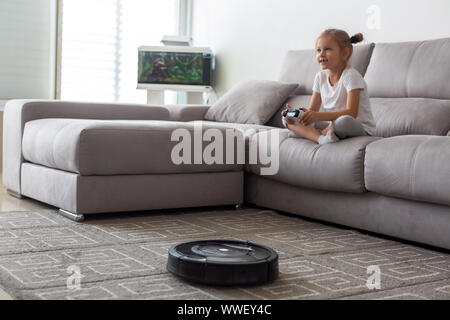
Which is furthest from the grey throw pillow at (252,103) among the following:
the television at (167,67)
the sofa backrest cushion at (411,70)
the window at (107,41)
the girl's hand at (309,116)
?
the window at (107,41)

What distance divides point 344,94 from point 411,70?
40 centimetres

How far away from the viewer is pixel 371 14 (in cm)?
335

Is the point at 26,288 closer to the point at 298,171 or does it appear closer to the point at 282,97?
the point at 298,171

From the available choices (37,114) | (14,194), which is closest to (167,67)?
(37,114)

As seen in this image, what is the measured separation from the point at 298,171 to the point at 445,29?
1195mm

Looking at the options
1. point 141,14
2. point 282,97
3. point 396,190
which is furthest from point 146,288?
point 141,14

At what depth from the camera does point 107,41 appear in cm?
471

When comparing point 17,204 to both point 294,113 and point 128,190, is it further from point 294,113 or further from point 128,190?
point 294,113

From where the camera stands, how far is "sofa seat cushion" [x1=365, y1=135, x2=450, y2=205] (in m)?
1.87

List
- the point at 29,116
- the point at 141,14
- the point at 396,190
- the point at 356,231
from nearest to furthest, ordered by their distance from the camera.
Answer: the point at 396,190
the point at 356,231
the point at 29,116
the point at 141,14

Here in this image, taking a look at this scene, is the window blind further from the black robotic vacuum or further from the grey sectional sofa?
the black robotic vacuum

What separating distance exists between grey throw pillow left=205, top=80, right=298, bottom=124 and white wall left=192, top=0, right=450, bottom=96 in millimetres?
603

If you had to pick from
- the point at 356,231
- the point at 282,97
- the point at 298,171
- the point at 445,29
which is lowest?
the point at 356,231

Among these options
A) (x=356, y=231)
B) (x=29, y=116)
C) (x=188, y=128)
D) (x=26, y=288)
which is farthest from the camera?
(x=29, y=116)
